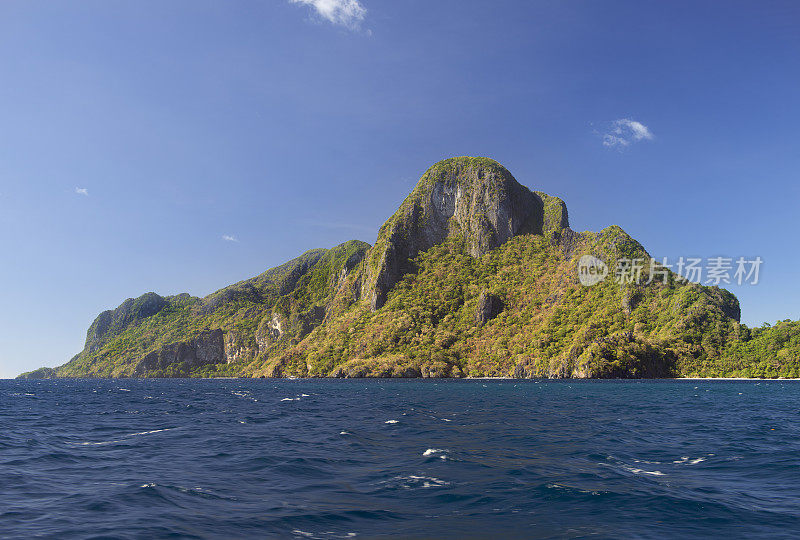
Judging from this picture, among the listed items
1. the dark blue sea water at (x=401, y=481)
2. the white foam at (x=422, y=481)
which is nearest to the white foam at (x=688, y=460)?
the dark blue sea water at (x=401, y=481)

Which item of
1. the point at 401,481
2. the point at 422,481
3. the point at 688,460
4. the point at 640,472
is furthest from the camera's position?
the point at 688,460

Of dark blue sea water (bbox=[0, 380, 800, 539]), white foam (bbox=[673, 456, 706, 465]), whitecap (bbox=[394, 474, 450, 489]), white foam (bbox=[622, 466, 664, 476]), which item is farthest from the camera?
white foam (bbox=[673, 456, 706, 465])

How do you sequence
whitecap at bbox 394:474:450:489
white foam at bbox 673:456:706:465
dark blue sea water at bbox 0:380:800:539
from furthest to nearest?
white foam at bbox 673:456:706:465 → whitecap at bbox 394:474:450:489 → dark blue sea water at bbox 0:380:800:539

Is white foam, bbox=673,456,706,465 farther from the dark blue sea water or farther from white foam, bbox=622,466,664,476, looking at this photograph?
white foam, bbox=622,466,664,476

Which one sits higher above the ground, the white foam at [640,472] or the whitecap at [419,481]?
the whitecap at [419,481]

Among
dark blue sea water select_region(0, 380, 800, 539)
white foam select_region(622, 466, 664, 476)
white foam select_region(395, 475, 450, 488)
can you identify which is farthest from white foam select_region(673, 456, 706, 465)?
white foam select_region(395, 475, 450, 488)

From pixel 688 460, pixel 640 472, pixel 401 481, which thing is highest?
pixel 401 481

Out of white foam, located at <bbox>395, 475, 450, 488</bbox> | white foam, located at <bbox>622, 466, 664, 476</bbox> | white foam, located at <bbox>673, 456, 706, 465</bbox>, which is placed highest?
white foam, located at <bbox>395, 475, 450, 488</bbox>

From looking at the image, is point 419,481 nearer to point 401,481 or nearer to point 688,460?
point 401,481

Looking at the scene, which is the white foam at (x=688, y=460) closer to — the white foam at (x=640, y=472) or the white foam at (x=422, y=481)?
the white foam at (x=640, y=472)

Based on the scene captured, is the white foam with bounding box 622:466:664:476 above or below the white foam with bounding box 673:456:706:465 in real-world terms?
above

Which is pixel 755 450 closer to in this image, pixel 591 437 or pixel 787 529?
pixel 591 437

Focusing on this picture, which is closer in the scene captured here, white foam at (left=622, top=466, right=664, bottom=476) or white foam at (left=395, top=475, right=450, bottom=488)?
white foam at (left=395, top=475, right=450, bottom=488)

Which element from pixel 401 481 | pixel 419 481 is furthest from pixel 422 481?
pixel 401 481
